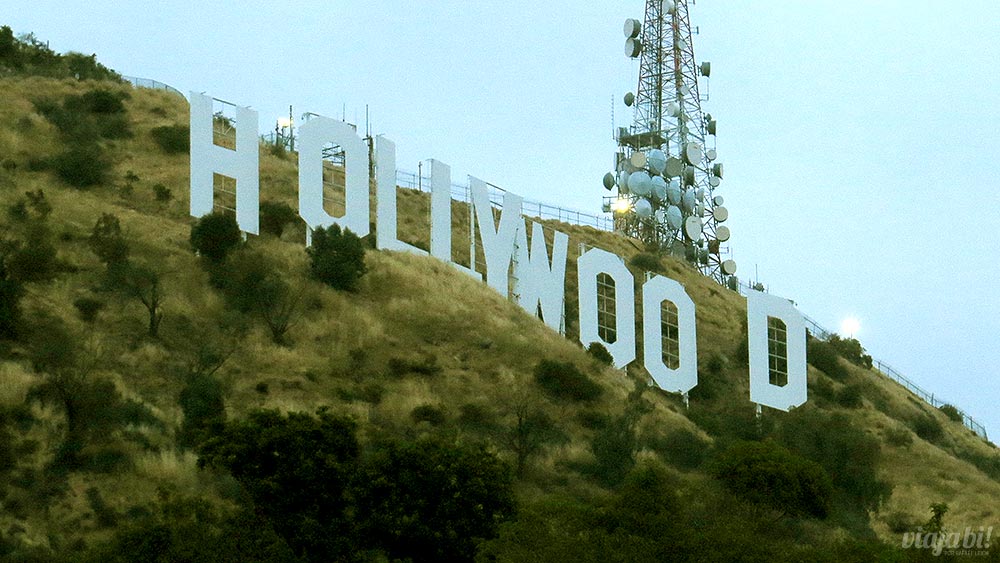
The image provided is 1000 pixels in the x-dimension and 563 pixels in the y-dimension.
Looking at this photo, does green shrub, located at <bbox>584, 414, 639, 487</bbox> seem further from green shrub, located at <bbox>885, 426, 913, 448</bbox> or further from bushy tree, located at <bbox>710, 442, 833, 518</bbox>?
green shrub, located at <bbox>885, 426, 913, 448</bbox>

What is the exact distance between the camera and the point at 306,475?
98.2ft

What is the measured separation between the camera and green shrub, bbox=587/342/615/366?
46.6m

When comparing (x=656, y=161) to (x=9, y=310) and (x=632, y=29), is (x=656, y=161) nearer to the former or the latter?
(x=632, y=29)

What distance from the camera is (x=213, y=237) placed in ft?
144

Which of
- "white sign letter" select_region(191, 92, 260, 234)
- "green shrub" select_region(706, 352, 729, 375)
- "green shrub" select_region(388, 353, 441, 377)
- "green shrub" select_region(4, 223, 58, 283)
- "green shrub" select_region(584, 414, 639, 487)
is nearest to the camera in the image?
"green shrub" select_region(584, 414, 639, 487)

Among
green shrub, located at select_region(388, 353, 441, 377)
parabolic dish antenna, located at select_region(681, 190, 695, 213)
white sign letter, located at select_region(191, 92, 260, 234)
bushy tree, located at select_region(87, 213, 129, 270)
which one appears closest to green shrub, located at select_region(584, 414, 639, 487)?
green shrub, located at select_region(388, 353, 441, 377)

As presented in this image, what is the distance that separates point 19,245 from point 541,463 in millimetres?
14056

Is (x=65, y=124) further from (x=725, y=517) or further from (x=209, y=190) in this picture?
(x=725, y=517)

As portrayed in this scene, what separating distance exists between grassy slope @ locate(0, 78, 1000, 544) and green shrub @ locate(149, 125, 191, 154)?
0.33 meters

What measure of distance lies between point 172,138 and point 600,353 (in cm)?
1550

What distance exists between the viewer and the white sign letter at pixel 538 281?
47688mm

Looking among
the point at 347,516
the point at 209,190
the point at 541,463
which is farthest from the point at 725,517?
the point at 209,190

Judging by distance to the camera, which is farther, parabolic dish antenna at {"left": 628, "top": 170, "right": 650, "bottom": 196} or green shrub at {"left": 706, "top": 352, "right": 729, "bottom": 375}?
parabolic dish antenna at {"left": 628, "top": 170, "right": 650, "bottom": 196}

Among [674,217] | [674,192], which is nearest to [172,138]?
[674,192]
